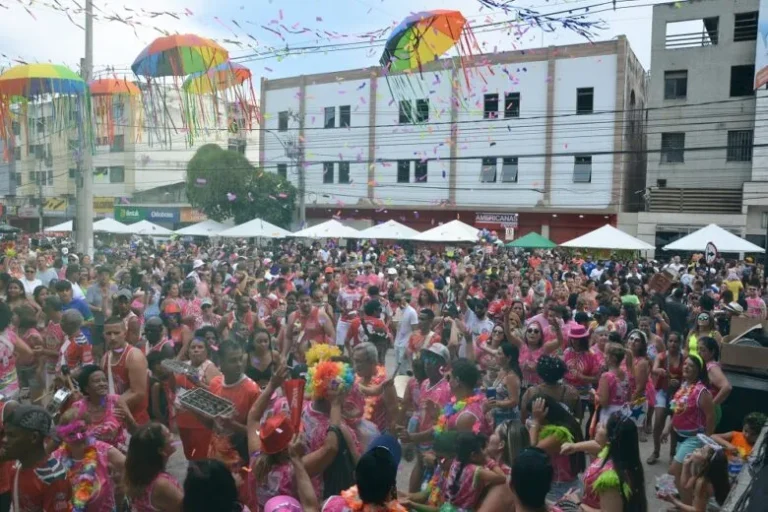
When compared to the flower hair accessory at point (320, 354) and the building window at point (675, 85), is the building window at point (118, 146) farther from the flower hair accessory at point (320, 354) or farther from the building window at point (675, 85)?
the flower hair accessory at point (320, 354)

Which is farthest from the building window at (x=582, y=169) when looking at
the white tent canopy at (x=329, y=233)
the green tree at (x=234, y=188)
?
the green tree at (x=234, y=188)

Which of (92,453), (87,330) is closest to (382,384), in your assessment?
(92,453)

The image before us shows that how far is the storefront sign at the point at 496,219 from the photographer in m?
33.4

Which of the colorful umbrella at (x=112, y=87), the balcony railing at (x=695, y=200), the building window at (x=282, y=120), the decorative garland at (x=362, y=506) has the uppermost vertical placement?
the building window at (x=282, y=120)

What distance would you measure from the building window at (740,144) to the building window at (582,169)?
223 inches

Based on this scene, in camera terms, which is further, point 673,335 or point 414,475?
point 673,335

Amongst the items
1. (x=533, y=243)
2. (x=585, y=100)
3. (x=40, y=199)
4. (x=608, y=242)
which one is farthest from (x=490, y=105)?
(x=40, y=199)

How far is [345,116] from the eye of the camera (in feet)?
124

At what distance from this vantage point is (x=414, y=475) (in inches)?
177

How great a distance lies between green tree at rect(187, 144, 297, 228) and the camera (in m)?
34.8

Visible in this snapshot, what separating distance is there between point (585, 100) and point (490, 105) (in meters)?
4.53

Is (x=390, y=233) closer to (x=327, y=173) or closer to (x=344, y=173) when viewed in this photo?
(x=344, y=173)

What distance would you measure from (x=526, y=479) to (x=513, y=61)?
1272 inches

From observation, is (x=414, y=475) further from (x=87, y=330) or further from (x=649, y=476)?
(x=87, y=330)
